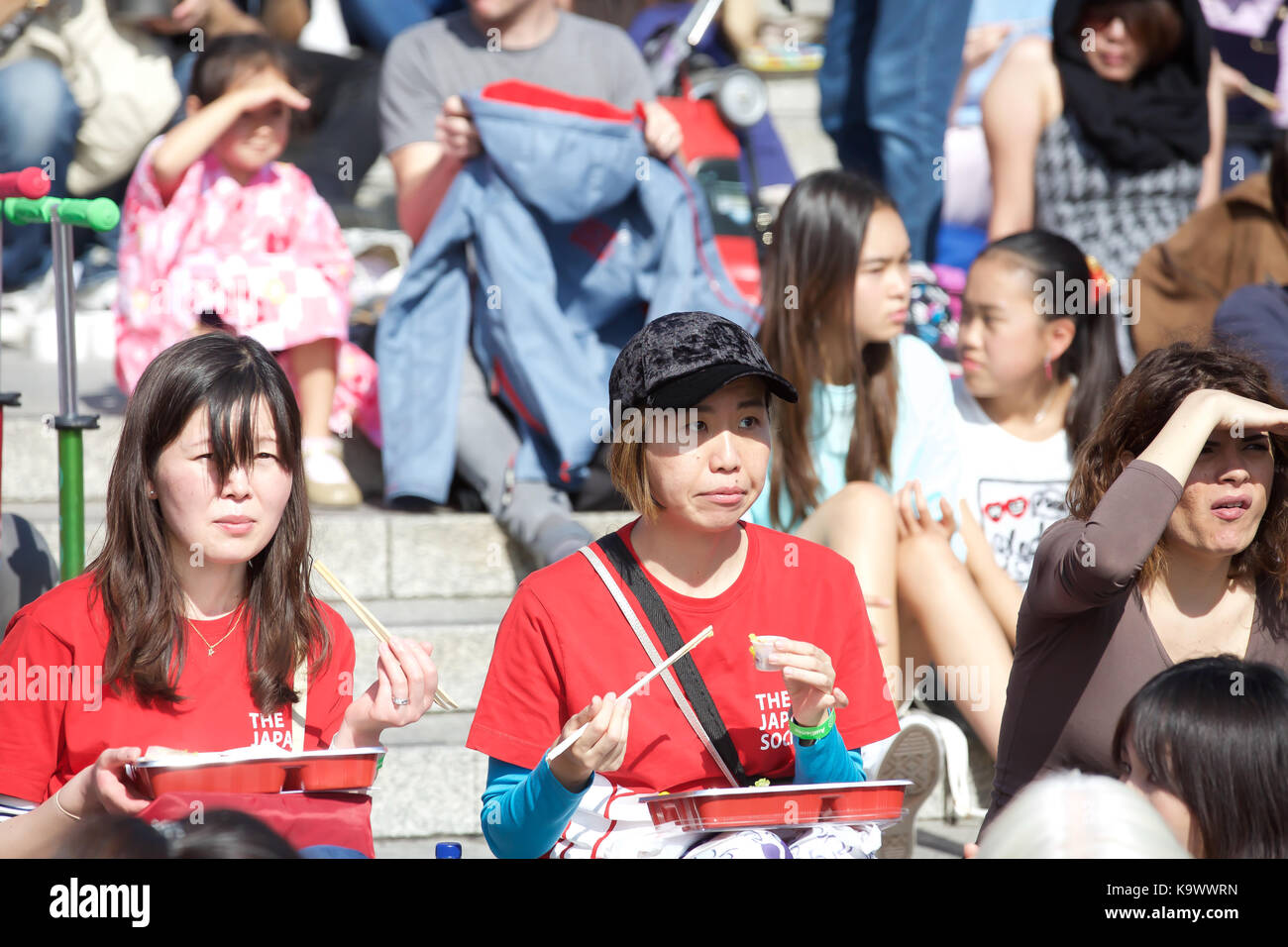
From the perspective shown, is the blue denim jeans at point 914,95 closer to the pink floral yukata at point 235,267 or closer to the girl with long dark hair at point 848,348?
the girl with long dark hair at point 848,348

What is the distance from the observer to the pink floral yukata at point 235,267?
13.0ft

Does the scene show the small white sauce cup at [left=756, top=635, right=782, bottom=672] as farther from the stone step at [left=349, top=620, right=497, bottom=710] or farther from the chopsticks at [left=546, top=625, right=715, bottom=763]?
the stone step at [left=349, top=620, right=497, bottom=710]

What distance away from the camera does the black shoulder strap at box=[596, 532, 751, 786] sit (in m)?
2.05

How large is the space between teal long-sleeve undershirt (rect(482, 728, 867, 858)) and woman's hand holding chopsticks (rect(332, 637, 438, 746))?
180 millimetres

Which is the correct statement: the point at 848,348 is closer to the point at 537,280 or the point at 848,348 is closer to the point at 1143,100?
the point at 537,280

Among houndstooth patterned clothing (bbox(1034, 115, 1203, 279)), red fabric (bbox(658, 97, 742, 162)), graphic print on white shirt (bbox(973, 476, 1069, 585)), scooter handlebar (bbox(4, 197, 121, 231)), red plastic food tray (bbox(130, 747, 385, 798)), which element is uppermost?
red fabric (bbox(658, 97, 742, 162))

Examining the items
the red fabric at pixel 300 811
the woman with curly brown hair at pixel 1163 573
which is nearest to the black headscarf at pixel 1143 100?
the woman with curly brown hair at pixel 1163 573

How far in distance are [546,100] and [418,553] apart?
141cm

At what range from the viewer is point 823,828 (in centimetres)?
190

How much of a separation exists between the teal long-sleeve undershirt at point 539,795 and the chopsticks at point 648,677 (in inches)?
2.3

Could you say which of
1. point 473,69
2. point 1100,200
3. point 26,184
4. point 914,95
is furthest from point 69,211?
point 914,95

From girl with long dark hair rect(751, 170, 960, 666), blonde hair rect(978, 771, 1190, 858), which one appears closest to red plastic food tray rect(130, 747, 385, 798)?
blonde hair rect(978, 771, 1190, 858)

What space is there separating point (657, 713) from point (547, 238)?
8.07ft
